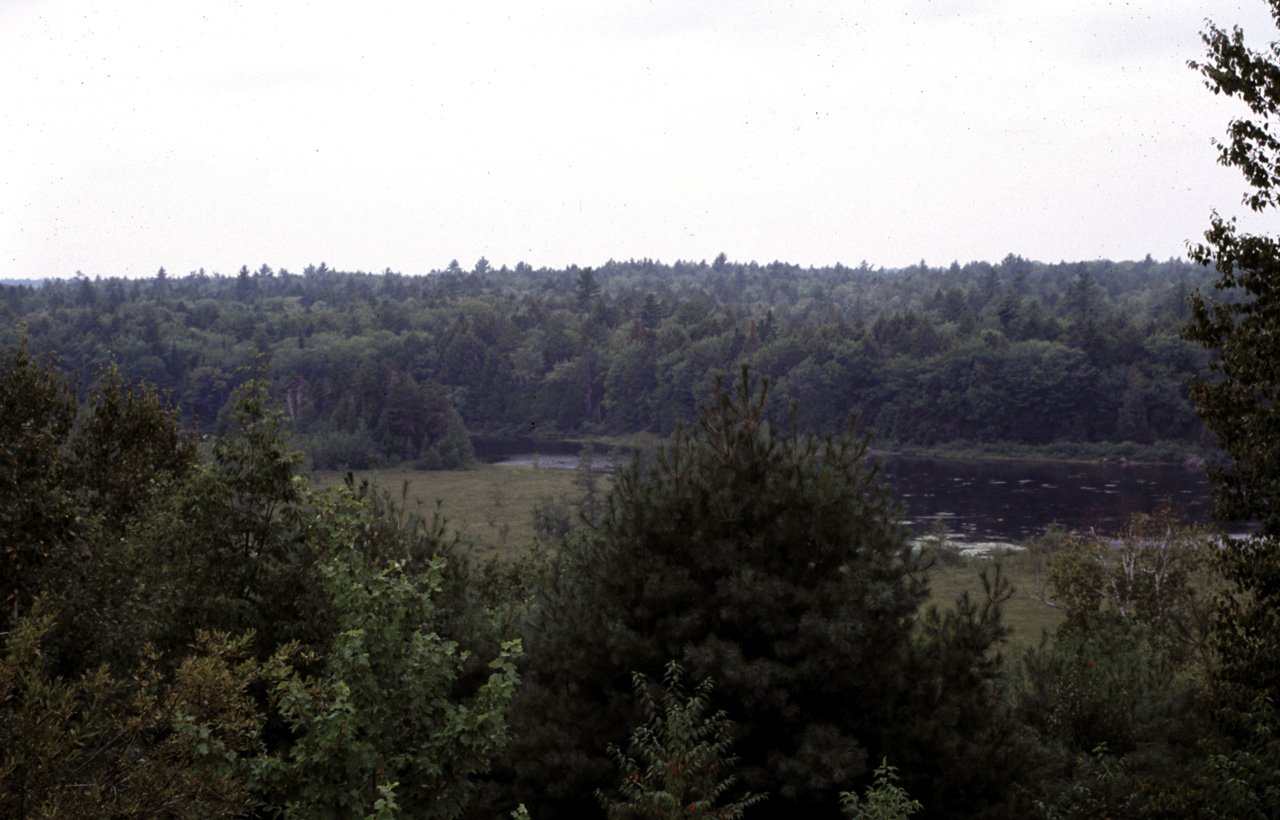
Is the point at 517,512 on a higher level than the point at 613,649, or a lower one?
lower

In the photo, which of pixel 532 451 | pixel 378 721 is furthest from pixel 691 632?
pixel 532 451

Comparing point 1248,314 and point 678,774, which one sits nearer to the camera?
point 678,774

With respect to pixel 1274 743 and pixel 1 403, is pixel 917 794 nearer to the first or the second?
pixel 1274 743

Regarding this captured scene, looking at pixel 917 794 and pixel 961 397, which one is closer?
pixel 917 794

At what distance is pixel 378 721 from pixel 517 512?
269 ft

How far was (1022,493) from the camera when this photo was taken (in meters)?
98.8

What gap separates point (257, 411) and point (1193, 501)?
306 feet

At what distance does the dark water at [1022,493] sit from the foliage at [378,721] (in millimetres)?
65472

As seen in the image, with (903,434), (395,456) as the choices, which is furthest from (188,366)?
(903,434)

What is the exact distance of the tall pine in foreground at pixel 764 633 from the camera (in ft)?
44.3

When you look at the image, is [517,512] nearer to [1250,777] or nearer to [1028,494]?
[1028,494]

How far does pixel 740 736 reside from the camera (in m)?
13.1

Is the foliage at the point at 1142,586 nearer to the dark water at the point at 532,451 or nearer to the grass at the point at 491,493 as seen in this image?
the grass at the point at 491,493

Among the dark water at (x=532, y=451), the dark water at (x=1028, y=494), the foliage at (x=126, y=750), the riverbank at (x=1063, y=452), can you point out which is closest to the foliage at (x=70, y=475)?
the foliage at (x=126, y=750)
